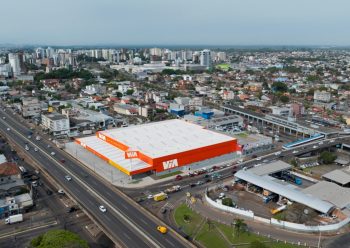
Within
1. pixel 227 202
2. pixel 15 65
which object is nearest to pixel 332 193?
pixel 227 202

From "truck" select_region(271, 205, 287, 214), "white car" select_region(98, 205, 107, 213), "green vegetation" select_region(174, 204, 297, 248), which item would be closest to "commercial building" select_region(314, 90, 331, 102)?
"truck" select_region(271, 205, 287, 214)

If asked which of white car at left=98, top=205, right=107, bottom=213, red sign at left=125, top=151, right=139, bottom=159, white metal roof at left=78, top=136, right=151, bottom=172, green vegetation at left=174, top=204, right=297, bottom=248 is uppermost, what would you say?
red sign at left=125, top=151, right=139, bottom=159

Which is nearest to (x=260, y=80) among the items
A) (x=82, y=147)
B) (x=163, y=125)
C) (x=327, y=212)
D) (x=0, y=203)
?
(x=163, y=125)

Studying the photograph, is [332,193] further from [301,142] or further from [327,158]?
[301,142]

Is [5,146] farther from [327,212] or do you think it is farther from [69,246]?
[327,212]

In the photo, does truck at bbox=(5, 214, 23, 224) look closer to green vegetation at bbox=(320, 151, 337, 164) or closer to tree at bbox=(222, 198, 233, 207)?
tree at bbox=(222, 198, 233, 207)

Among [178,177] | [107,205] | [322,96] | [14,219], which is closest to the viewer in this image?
[14,219]
